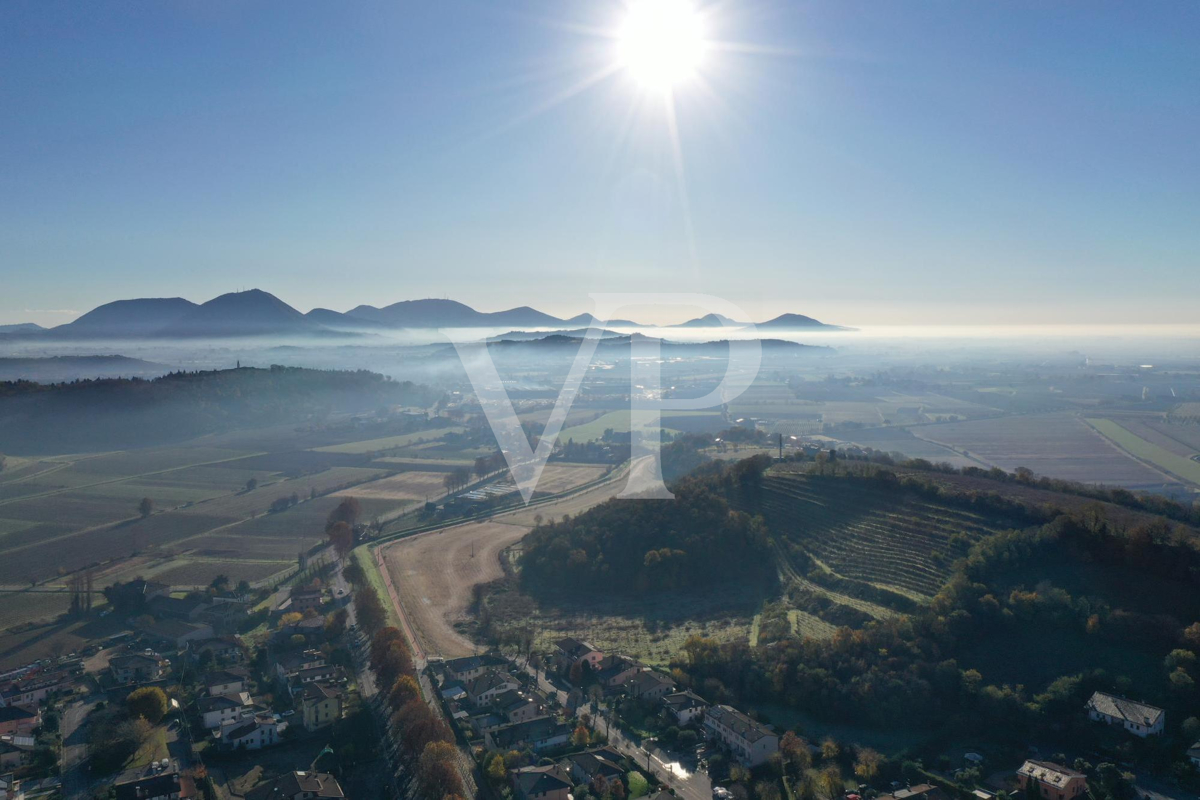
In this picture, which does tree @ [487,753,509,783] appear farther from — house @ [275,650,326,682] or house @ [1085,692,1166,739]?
house @ [1085,692,1166,739]

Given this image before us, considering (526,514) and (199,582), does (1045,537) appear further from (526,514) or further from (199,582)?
(199,582)

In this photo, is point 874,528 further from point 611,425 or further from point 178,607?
point 611,425

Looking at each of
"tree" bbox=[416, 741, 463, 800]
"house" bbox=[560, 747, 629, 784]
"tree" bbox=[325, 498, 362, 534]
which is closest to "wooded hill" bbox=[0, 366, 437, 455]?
"tree" bbox=[325, 498, 362, 534]

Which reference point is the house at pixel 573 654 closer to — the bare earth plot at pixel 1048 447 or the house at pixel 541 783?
the house at pixel 541 783

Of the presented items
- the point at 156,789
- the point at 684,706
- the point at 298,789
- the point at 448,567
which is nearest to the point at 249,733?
the point at 156,789

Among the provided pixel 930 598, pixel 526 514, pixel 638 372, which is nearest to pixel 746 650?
pixel 930 598

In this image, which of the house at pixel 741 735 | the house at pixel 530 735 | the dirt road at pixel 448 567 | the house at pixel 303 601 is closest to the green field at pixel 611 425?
the dirt road at pixel 448 567
